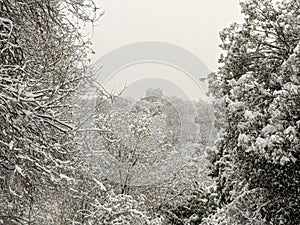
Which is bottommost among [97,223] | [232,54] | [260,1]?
[97,223]

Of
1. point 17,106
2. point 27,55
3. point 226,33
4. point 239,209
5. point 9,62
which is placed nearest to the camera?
point 17,106

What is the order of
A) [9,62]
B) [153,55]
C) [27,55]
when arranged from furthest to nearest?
[153,55]
[27,55]
[9,62]

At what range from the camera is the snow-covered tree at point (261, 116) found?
347 inches

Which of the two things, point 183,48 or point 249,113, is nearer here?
point 249,113

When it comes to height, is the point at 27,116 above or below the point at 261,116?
below

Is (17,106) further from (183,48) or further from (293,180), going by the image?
(183,48)

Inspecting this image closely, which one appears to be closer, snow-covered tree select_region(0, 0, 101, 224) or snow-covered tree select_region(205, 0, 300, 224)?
snow-covered tree select_region(0, 0, 101, 224)

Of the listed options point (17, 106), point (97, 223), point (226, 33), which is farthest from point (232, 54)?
point (17, 106)

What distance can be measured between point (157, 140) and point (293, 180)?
948 cm

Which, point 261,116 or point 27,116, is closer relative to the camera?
point 27,116

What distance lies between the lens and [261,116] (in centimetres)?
923

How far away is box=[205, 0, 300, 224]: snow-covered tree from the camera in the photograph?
28.9 ft

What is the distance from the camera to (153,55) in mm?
17609

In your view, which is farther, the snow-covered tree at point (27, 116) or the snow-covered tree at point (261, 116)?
the snow-covered tree at point (261, 116)
